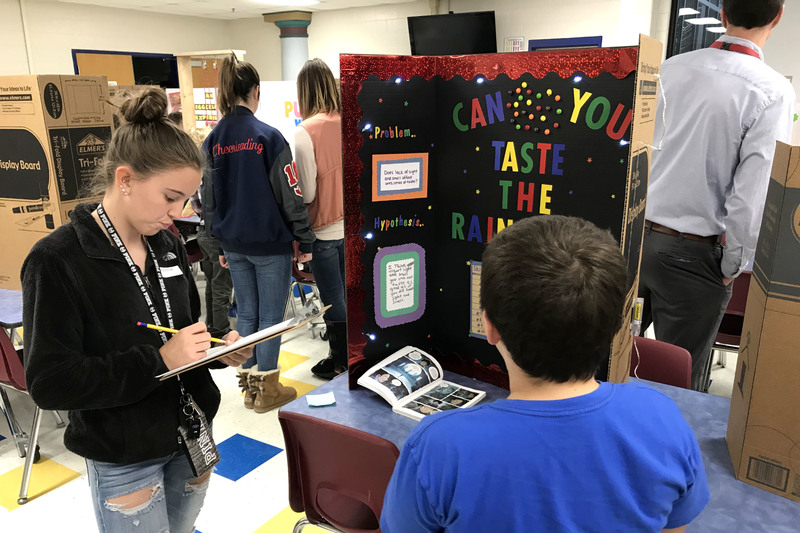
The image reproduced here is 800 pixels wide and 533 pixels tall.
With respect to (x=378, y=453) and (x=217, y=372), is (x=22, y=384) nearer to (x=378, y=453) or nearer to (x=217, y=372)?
(x=217, y=372)

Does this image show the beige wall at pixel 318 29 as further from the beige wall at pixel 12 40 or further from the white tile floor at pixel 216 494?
the white tile floor at pixel 216 494

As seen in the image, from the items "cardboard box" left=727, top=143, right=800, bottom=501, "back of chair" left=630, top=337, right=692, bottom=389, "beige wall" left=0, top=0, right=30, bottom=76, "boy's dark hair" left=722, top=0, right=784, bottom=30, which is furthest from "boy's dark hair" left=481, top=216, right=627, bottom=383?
"beige wall" left=0, top=0, right=30, bottom=76

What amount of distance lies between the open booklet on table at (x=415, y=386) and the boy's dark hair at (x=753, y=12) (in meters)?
1.63

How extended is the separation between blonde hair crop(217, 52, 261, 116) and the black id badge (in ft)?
5.77

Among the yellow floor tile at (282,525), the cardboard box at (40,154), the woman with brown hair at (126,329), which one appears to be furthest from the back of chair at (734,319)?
the cardboard box at (40,154)

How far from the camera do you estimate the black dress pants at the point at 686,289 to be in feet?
6.99

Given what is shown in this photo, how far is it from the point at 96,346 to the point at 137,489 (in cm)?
33

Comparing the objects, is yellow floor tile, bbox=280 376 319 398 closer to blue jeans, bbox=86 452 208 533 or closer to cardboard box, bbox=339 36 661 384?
cardboard box, bbox=339 36 661 384

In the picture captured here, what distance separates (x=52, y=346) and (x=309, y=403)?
2.06 ft

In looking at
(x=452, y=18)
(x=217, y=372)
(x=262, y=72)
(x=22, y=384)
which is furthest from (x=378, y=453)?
(x=262, y=72)

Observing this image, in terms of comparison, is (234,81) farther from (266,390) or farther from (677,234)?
(677,234)

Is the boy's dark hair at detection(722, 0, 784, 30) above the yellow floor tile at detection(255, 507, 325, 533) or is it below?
above

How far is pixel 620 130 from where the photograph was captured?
126cm

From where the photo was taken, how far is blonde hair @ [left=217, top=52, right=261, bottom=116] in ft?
8.67
